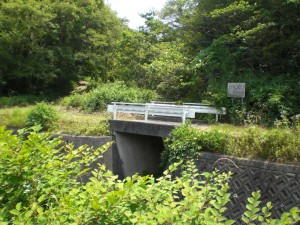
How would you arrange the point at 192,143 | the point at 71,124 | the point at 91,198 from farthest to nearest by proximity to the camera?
the point at 71,124
the point at 192,143
the point at 91,198

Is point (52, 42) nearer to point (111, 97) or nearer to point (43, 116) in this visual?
point (111, 97)

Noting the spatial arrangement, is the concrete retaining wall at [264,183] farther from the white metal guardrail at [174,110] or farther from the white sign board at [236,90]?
the white sign board at [236,90]

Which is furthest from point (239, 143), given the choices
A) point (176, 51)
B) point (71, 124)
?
point (176, 51)

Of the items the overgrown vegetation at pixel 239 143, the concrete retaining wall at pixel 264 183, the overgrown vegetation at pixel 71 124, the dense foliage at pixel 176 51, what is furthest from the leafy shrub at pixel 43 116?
the concrete retaining wall at pixel 264 183

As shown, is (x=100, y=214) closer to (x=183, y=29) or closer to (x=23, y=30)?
(x=183, y=29)

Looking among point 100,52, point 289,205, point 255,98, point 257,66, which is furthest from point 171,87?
point 100,52

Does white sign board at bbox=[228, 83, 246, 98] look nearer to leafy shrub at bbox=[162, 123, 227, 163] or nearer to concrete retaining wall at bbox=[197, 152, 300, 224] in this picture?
leafy shrub at bbox=[162, 123, 227, 163]

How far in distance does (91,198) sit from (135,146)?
930cm

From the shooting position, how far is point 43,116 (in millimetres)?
12141

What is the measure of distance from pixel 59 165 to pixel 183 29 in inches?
533

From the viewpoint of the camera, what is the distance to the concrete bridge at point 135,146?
9664 millimetres

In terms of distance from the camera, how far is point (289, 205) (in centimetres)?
605

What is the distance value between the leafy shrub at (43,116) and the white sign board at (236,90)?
674cm

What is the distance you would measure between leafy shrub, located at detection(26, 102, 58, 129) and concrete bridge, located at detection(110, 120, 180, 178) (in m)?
2.97
